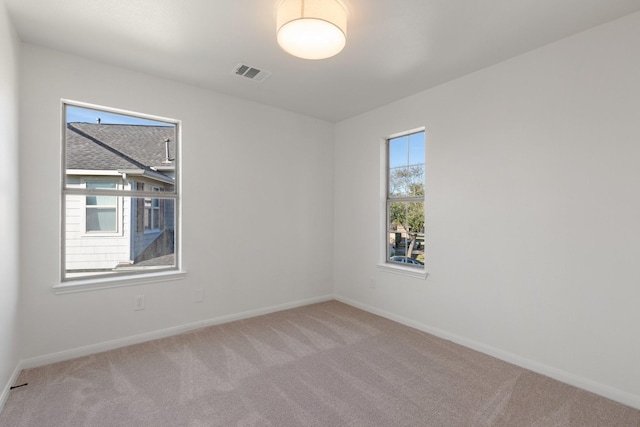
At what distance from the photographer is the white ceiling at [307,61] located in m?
2.06

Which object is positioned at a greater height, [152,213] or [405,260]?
[152,213]

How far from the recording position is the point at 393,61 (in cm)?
274

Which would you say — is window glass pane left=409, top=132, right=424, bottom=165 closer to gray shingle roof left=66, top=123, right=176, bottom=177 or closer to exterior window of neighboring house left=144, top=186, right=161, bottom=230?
gray shingle roof left=66, top=123, right=176, bottom=177

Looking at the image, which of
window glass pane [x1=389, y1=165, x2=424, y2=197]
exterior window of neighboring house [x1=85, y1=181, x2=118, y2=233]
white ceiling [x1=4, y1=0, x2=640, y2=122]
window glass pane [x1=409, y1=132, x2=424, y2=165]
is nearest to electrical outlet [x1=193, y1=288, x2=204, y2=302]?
exterior window of neighboring house [x1=85, y1=181, x2=118, y2=233]

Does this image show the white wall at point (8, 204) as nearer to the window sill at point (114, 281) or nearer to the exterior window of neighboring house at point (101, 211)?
the window sill at point (114, 281)

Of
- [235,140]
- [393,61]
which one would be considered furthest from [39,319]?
[393,61]

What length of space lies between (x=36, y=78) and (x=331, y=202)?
3315mm

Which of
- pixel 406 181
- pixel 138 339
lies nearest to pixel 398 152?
pixel 406 181

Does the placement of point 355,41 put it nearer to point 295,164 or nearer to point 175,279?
point 295,164

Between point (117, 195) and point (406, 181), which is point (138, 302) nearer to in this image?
point (117, 195)

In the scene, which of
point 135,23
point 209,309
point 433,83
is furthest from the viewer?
point 209,309

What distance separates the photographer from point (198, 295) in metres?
3.36

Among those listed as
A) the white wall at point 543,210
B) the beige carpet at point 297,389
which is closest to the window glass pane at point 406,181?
the white wall at point 543,210

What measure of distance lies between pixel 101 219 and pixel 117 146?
28.3 inches
